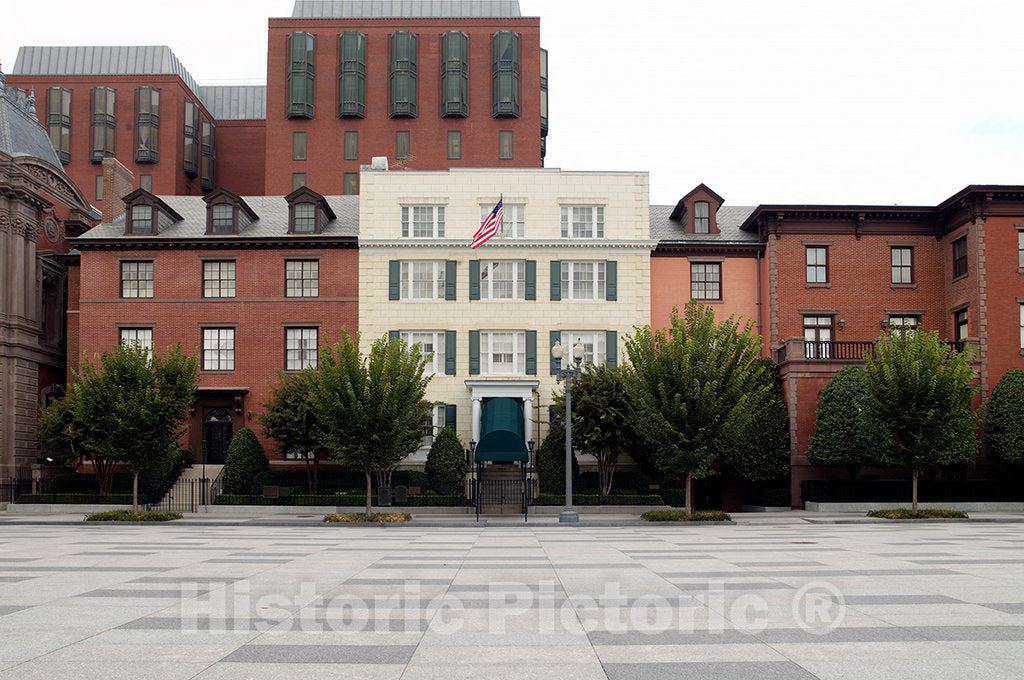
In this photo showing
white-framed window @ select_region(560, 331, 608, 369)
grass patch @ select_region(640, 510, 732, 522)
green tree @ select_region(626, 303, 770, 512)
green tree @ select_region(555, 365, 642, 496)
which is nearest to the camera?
green tree @ select_region(626, 303, 770, 512)

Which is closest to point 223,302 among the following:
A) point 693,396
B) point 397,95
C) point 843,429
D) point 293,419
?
point 293,419

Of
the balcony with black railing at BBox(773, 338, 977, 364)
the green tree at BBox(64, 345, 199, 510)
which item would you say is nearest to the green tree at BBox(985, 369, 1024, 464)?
the balcony with black railing at BBox(773, 338, 977, 364)

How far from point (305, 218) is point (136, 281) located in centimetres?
858

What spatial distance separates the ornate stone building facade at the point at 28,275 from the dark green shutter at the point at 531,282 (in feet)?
78.8

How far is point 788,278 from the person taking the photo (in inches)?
1793

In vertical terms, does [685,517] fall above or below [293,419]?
below

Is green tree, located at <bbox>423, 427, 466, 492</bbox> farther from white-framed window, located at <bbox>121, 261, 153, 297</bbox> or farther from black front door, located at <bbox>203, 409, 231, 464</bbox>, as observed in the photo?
white-framed window, located at <bbox>121, 261, 153, 297</bbox>

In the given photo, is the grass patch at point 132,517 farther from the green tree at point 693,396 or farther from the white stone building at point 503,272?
the green tree at point 693,396

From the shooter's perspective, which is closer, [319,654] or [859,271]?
[319,654]

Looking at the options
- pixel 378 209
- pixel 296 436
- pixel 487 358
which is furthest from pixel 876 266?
pixel 296 436

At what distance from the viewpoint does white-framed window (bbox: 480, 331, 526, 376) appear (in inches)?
1823

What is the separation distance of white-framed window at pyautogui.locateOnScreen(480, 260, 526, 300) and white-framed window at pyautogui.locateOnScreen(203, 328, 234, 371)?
1229 cm

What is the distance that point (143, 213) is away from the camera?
48281 mm

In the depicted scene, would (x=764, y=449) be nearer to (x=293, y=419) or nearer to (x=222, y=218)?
(x=293, y=419)
